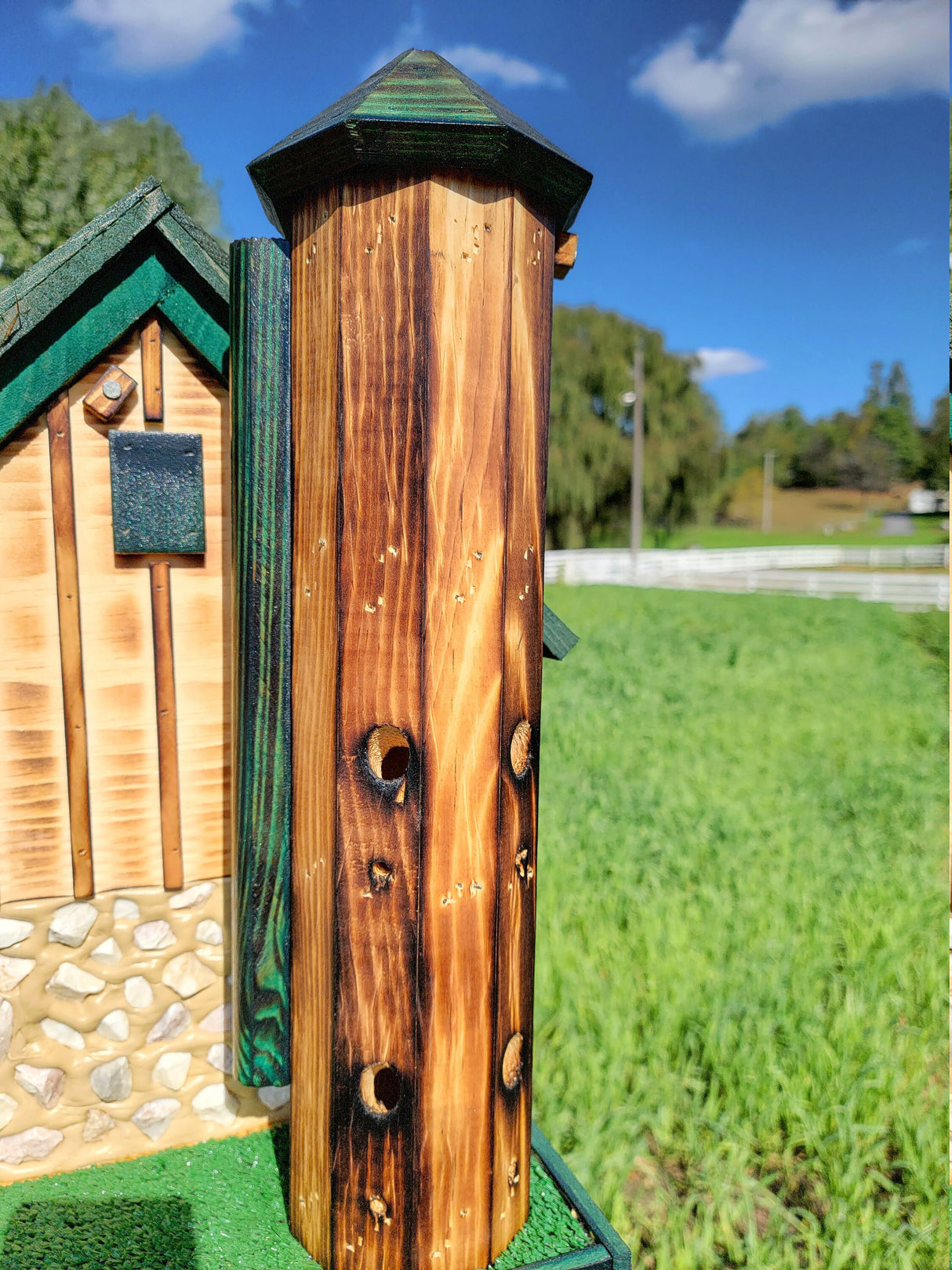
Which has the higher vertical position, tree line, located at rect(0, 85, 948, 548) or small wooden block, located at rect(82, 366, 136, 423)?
tree line, located at rect(0, 85, 948, 548)

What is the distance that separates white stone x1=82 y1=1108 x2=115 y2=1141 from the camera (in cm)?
196

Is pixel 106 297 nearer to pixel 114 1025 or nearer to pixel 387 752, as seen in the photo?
pixel 387 752

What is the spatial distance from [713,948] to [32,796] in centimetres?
287

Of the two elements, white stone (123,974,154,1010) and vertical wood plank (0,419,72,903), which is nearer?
vertical wood plank (0,419,72,903)

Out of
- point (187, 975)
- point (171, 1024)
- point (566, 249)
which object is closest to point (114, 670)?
point (187, 975)

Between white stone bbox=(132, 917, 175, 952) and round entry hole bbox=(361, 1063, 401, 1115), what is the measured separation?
72 cm

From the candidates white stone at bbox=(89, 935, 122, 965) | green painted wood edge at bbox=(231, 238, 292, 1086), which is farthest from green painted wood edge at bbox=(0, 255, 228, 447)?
white stone at bbox=(89, 935, 122, 965)

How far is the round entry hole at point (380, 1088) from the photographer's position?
149 centimetres

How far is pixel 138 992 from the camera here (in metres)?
2.00

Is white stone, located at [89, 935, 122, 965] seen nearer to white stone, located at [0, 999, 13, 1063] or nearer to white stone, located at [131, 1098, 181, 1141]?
white stone, located at [0, 999, 13, 1063]

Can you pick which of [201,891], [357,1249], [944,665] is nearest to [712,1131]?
[357,1249]

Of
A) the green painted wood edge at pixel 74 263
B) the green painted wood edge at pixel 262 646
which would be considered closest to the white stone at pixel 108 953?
the green painted wood edge at pixel 262 646

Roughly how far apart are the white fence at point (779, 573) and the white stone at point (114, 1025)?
17.4m

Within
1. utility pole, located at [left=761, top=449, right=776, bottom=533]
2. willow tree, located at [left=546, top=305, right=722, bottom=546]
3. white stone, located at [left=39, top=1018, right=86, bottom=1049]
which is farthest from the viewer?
utility pole, located at [left=761, top=449, right=776, bottom=533]
